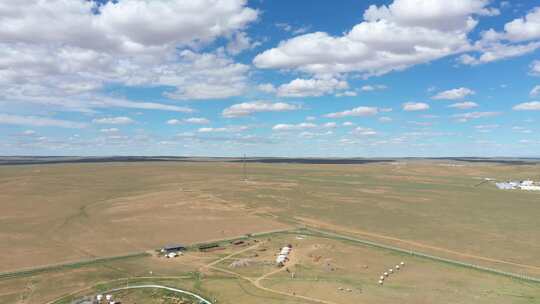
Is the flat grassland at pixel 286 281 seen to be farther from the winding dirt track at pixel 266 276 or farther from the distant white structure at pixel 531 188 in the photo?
the distant white structure at pixel 531 188

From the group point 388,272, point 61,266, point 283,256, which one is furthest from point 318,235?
point 61,266

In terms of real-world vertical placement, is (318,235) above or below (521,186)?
below

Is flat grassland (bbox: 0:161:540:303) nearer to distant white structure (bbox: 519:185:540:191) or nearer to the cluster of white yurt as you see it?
the cluster of white yurt

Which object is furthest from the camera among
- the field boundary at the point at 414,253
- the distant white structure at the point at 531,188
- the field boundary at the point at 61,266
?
the distant white structure at the point at 531,188

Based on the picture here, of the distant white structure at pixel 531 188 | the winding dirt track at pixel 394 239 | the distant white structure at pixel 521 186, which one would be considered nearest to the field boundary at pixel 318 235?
the winding dirt track at pixel 394 239

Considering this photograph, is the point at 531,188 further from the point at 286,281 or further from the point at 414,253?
the point at 286,281

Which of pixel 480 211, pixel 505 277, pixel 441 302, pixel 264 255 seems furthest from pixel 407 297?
pixel 480 211

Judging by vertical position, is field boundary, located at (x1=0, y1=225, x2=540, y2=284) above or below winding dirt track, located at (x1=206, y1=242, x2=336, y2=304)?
above

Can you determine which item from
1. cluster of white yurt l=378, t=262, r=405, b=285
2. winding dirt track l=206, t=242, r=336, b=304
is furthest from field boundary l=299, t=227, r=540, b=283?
winding dirt track l=206, t=242, r=336, b=304
